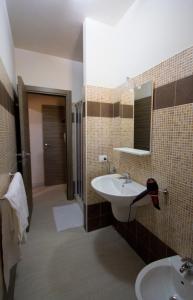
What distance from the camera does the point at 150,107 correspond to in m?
1.46

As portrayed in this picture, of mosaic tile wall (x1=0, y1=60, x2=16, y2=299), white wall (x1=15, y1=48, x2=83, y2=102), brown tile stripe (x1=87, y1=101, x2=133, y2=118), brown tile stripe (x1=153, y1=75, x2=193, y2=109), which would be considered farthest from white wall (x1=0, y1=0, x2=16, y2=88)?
brown tile stripe (x1=153, y1=75, x2=193, y2=109)

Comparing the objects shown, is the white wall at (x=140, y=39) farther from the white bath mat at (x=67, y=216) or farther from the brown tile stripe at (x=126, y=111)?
the white bath mat at (x=67, y=216)

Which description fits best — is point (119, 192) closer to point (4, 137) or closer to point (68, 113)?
point (4, 137)

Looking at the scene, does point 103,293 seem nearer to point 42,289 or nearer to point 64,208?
point 42,289

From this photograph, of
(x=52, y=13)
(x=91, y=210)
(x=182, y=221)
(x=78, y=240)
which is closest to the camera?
(x=182, y=221)

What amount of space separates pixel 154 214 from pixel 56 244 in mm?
1195

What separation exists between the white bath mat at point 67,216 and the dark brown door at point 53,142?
1.13m

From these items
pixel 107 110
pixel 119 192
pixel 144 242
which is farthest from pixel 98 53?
pixel 144 242

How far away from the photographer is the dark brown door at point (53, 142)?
368 cm

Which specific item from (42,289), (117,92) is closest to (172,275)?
(42,289)

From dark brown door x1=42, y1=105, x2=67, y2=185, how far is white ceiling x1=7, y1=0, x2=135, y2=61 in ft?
4.70

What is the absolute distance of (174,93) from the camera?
3.98 ft

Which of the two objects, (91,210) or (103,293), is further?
→ (91,210)

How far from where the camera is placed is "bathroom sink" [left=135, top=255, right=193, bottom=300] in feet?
3.19
